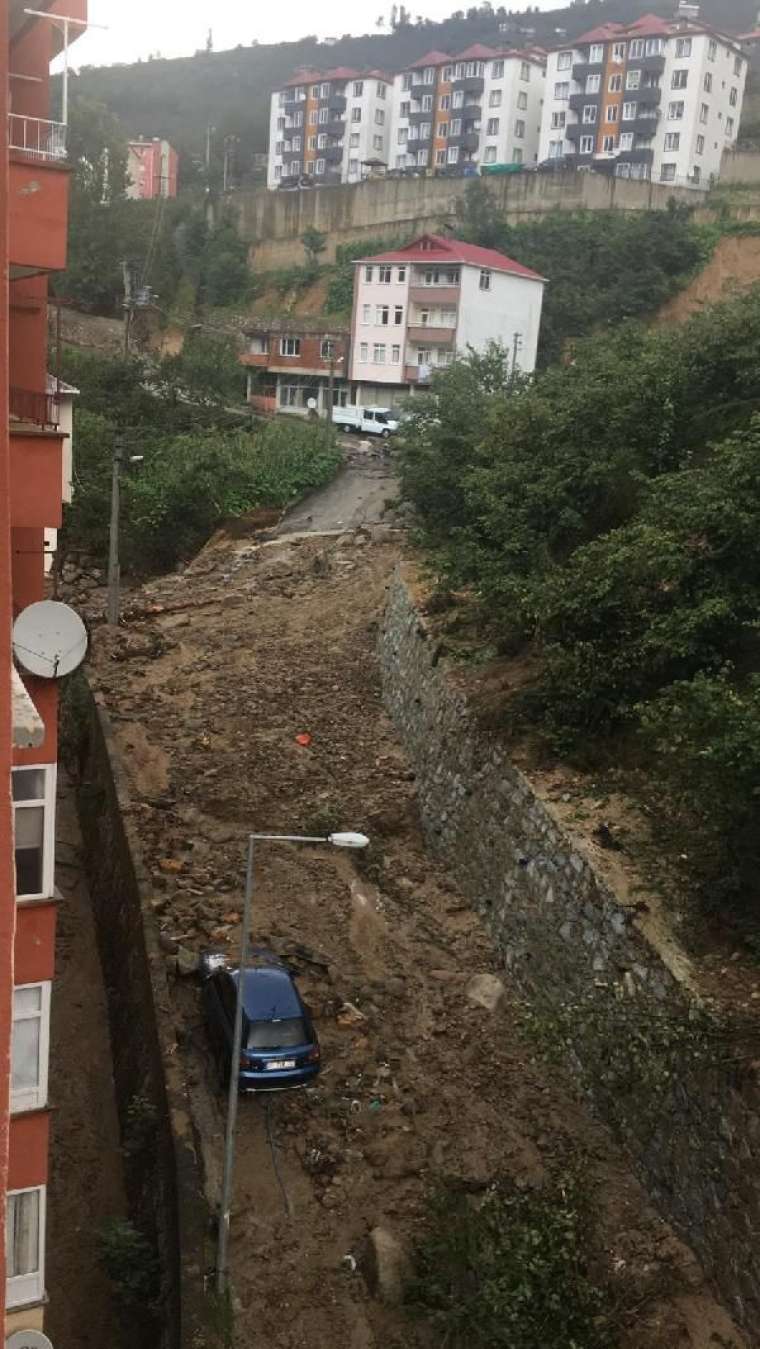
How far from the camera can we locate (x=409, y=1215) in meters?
11.2

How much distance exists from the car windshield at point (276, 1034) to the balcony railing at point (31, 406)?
7.41 m

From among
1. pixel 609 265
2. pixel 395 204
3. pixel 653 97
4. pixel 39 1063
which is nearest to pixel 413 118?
pixel 395 204

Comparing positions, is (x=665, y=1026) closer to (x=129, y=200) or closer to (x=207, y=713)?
(x=207, y=713)

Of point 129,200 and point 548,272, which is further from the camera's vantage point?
point 129,200

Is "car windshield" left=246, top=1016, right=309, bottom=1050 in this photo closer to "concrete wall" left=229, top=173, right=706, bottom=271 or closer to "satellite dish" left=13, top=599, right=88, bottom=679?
"satellite dish" left=13, top=599, right=88, bottom=679

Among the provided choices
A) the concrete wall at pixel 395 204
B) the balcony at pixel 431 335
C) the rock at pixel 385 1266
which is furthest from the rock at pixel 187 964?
the concrete wall at pixel 395 204

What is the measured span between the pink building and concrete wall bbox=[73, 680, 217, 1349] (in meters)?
61.1

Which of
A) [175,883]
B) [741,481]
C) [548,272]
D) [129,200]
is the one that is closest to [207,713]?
[175,883]

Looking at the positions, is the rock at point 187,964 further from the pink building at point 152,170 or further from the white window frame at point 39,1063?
the pink building at point 152,170

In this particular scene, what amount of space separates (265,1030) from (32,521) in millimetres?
7327

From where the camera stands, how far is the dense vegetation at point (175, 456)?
3434cm

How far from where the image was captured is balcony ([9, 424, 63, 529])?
7.50m

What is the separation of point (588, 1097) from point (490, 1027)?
1989 millimetres

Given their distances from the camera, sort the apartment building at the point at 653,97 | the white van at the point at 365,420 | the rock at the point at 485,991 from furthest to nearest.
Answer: the apartment building at the point at 653,97
the white van at the point at 365,420
the rock at the point at 485,991
